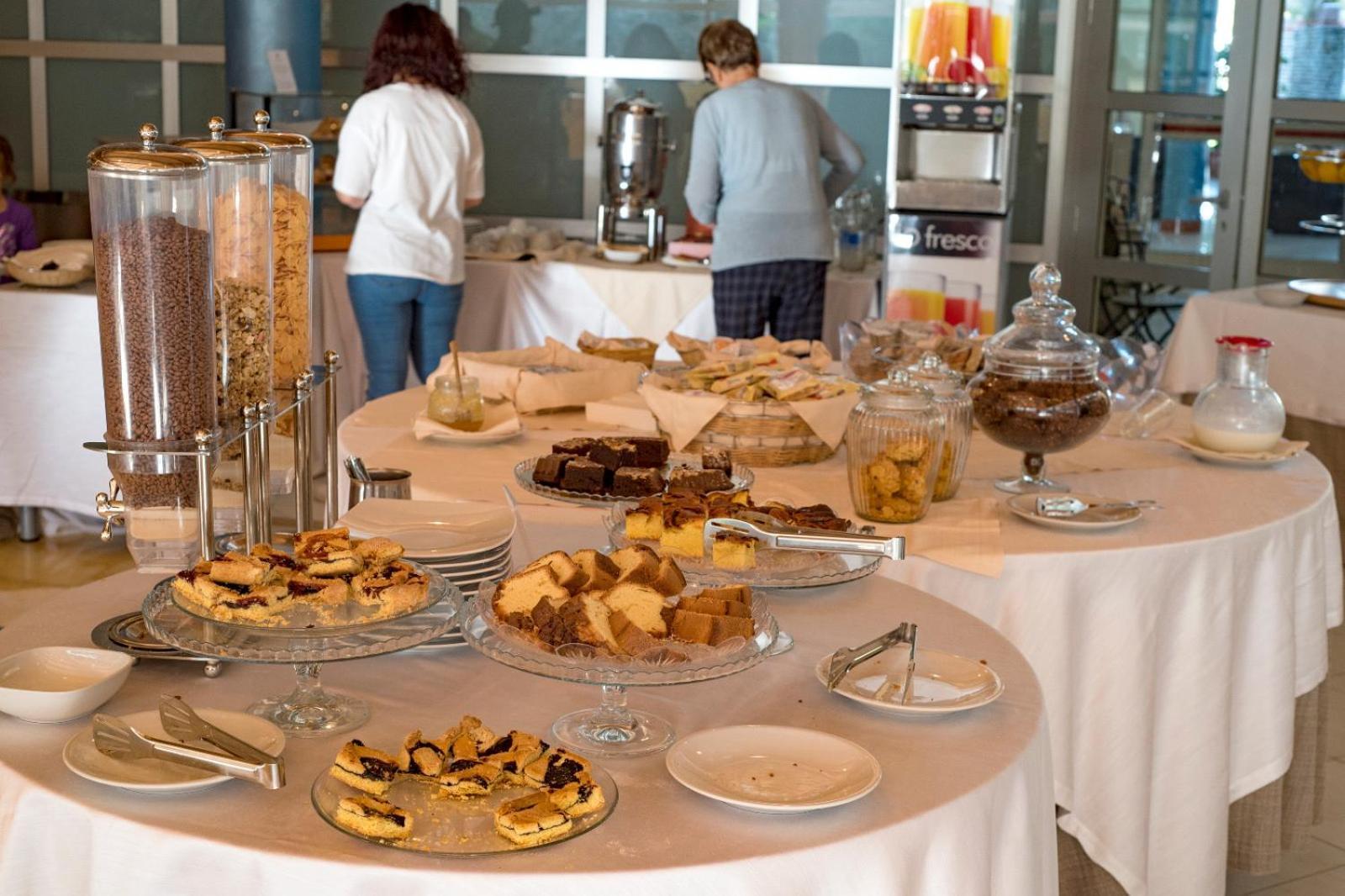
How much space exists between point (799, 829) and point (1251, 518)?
130 centimetres

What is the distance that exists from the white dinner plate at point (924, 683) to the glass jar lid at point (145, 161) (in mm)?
794

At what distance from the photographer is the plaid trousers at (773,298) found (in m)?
4.59

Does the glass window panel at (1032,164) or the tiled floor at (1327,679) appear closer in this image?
the tiled floor at (1327,679)

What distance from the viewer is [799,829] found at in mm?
1238

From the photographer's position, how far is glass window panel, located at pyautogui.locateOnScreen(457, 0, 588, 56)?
639cm

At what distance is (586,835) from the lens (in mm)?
1218

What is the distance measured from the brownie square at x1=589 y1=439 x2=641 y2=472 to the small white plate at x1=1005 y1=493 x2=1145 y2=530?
575 mm

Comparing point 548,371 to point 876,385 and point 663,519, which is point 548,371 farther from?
point 663,519

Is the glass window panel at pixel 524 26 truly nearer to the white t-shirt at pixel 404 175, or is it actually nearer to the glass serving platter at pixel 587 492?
the white t-shirt at pixel 404 175

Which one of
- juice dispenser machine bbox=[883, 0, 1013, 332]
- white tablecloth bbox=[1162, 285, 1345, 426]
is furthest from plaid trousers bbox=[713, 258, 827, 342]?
white tablecloth bbox=[1162, 285, 1345, 426]

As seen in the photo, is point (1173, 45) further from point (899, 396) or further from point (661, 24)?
point (899, 396)

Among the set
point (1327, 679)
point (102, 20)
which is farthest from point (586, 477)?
point (102, 20)

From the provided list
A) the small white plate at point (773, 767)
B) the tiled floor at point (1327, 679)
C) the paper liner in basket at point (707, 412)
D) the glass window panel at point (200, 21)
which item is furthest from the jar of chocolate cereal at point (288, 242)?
the glass window panel at point (200, 21)

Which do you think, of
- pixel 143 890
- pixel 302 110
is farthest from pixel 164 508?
pixel 302 110
